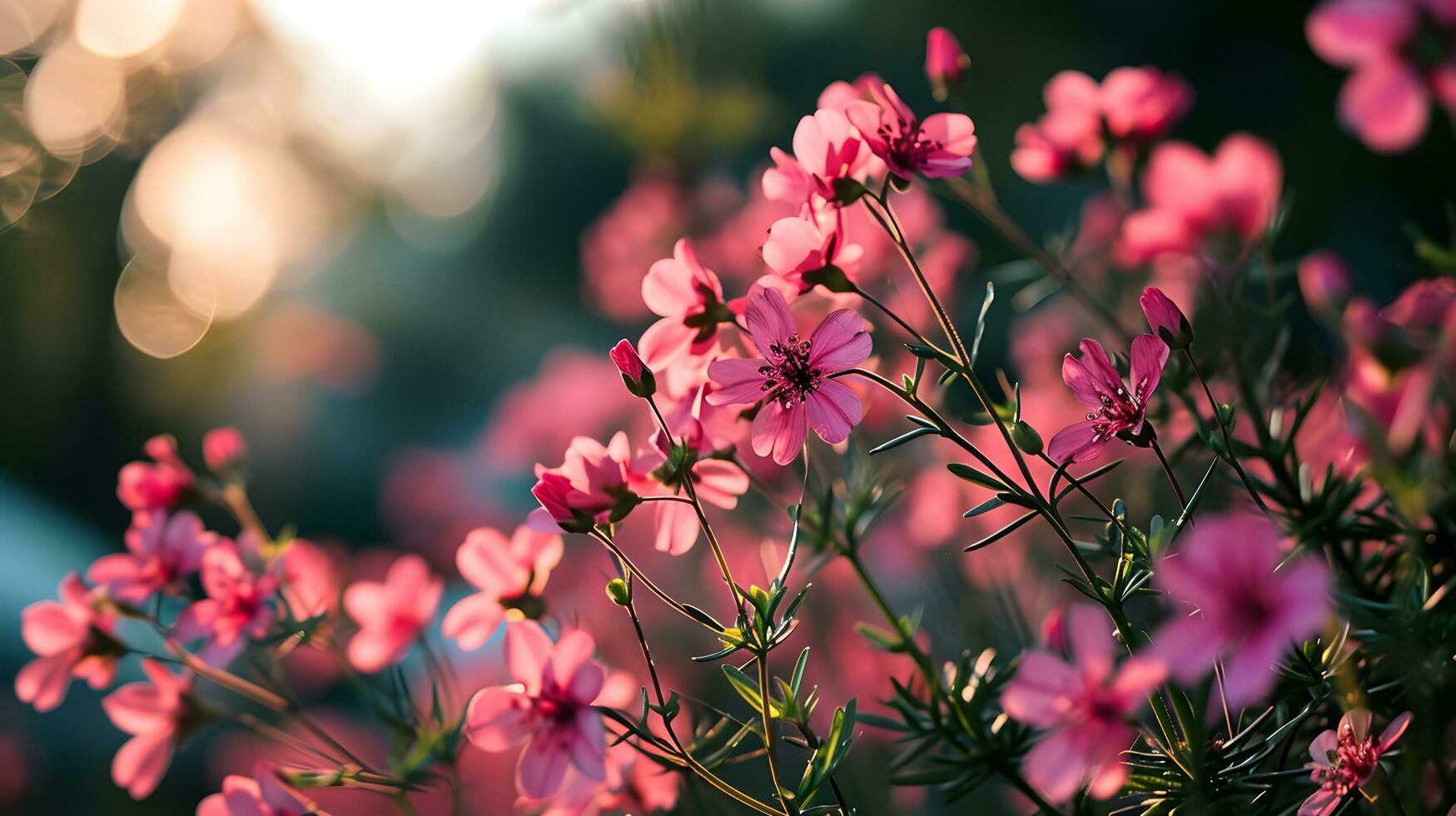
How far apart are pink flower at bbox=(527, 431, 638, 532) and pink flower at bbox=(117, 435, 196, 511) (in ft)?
1.66

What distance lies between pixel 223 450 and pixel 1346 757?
0.90m

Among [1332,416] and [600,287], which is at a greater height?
[600,287]

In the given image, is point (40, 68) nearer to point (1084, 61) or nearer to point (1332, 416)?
point (1084, 61)

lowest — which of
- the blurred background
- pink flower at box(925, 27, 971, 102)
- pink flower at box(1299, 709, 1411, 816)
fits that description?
pink flower at box(1299, 709, 1411, 816)

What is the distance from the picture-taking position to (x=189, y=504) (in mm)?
895

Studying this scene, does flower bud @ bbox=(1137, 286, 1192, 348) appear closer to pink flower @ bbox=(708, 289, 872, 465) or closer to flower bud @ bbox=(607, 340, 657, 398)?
pink flower @ bbox=(708, 289, 872, 465)

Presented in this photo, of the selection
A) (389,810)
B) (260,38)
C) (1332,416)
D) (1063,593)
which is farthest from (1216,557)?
(260,38)

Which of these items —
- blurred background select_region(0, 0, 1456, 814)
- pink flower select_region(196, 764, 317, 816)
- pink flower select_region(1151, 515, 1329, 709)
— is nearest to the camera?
pink flower select_region(1151, 515, 1329, 709)

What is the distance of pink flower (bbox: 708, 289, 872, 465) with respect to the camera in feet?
1.65

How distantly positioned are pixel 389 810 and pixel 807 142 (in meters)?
1.42

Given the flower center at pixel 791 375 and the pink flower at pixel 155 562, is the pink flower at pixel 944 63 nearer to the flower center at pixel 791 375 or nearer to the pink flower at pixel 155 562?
the flower center at pixel 791 375

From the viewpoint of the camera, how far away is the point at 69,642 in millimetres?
797

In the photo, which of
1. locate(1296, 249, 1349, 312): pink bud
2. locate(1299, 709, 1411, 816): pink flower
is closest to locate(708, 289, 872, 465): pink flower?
locate(1299, 709, 1411, 816): pink flower

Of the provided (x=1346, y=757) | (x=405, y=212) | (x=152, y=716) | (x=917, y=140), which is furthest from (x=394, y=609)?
(x=405, y=212)
